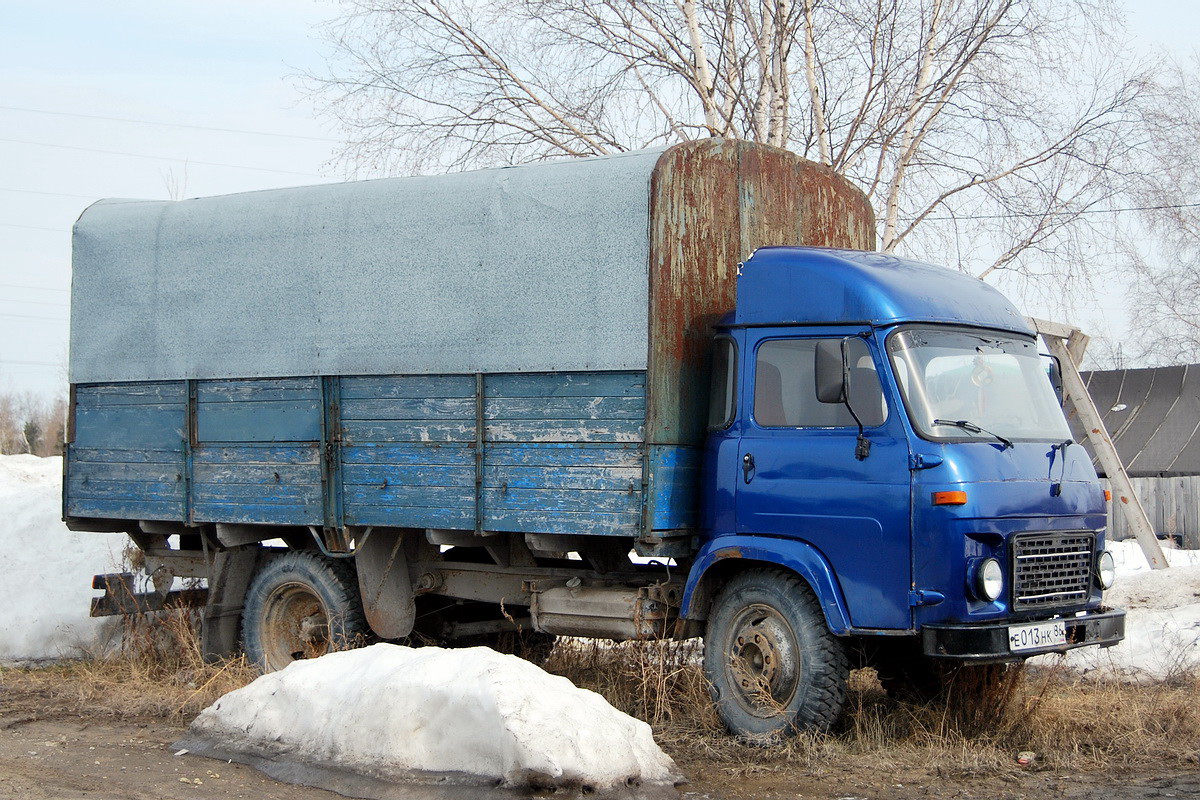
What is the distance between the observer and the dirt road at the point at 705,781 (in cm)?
621

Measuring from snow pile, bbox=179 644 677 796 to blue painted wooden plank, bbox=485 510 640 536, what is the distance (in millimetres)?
1153

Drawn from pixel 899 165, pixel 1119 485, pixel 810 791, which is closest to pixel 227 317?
pixel 810 791

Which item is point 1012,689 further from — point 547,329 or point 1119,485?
point 1119,485

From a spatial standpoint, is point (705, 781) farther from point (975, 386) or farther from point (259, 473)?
point (259, 473)

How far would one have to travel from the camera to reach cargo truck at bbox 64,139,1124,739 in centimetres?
697

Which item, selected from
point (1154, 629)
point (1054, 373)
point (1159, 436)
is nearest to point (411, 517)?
point (1054, 373)

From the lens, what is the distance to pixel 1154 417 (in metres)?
26.8

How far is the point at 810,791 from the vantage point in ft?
20.9

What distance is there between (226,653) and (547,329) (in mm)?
3979

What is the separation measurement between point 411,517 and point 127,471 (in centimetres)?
287

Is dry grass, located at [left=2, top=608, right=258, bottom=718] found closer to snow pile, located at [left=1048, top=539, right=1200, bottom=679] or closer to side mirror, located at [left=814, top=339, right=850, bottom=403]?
side mirror, located at [left=814, top=339, right=850, bottom=403]

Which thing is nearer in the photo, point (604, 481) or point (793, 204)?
point (604, 481)

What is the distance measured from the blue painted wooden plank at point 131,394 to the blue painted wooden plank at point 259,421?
0.95 feet

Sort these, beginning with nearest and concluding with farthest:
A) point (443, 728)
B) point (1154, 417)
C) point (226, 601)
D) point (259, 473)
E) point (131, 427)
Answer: point (443, 728) < point (259, 473) < point (226, 601) < point (131, 427) < point (1154, 417)
